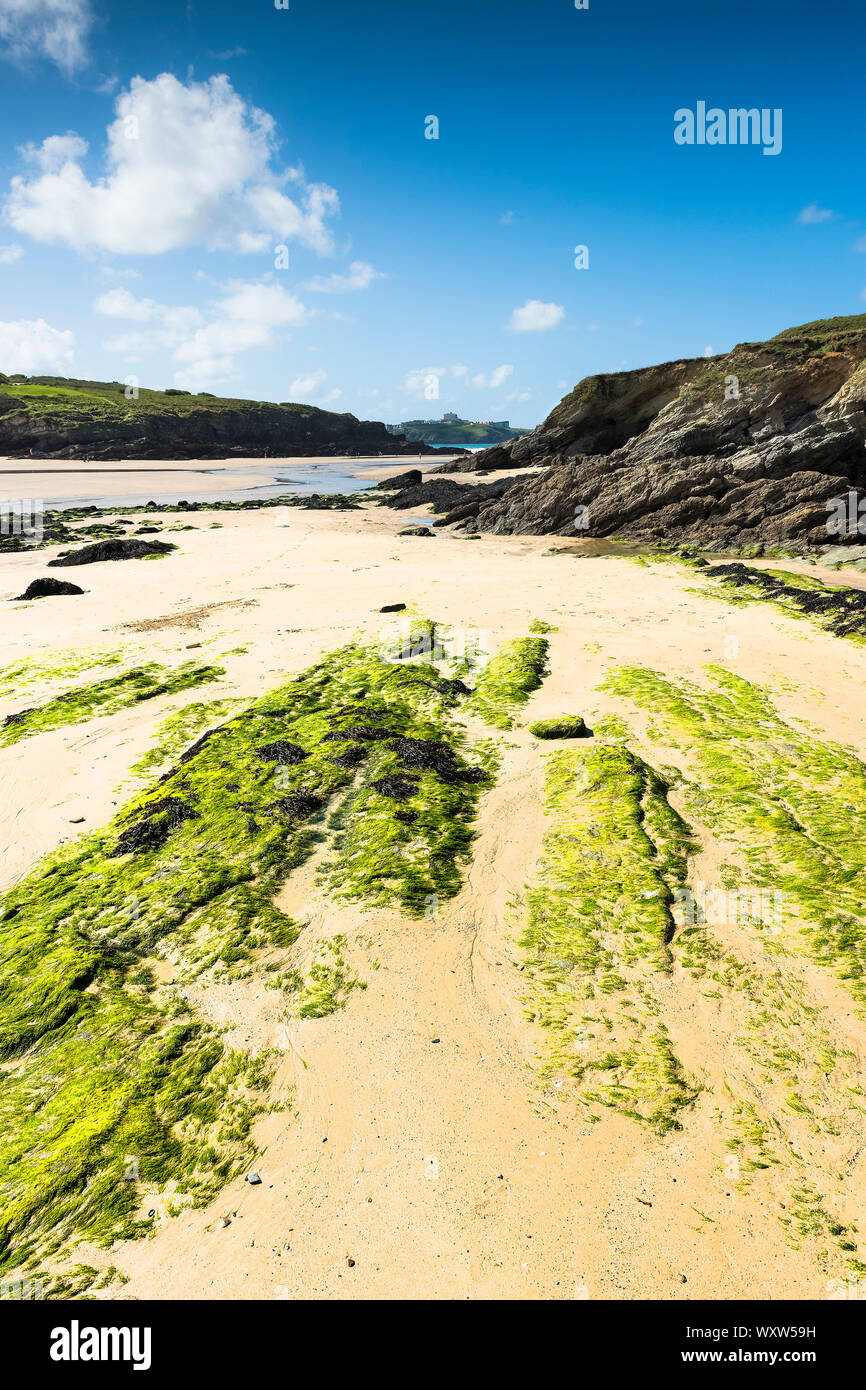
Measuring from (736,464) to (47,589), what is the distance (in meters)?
31.2

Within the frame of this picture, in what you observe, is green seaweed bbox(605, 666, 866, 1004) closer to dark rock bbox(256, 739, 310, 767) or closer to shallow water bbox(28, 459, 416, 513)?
dark rock bbox(256, 739, 310, 767)

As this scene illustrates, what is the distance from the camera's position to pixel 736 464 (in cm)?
3231

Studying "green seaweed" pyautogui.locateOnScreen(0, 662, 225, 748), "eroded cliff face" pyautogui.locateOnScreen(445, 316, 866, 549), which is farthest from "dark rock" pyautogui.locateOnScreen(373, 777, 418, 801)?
"eroded cliff face" pyautogui.locateOnScreen(445, 316, 866, 549)

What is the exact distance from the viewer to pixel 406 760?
9.44m

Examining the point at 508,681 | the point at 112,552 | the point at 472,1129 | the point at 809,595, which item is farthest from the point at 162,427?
the point at 472,1129

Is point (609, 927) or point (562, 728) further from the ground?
point (562, 728)

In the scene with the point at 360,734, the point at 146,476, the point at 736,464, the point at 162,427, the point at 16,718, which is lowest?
the point at 360,734

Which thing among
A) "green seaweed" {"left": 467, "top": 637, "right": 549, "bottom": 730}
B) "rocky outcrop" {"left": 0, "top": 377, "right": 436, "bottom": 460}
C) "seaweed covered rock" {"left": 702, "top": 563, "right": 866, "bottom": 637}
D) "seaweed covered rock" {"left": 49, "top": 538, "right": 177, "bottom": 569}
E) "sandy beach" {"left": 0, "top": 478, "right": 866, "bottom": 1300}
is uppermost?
"rocky outcrop" {"left": 0, "top": 377, "right": 436, "bottom": 460}

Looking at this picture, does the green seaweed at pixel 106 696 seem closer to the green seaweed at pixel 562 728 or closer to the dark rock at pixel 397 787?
the dark rock at pixel 397 787

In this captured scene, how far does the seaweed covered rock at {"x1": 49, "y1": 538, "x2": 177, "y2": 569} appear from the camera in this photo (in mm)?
25188

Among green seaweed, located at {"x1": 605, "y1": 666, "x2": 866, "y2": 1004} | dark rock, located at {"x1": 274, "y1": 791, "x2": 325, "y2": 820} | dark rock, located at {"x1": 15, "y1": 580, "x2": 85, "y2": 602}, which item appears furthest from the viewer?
dark rock, located at {"x1": 15, "y1": 580, "x2": 85, "y2": 602}

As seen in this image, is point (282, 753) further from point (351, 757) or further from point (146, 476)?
point (146, 476)

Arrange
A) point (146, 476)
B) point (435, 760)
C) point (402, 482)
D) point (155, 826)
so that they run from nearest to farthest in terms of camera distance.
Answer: point (155, 826)
point (435, 760)
point (402, 482)
point (146, 476)

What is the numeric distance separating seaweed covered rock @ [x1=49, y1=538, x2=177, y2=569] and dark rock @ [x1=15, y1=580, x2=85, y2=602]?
5.71m
